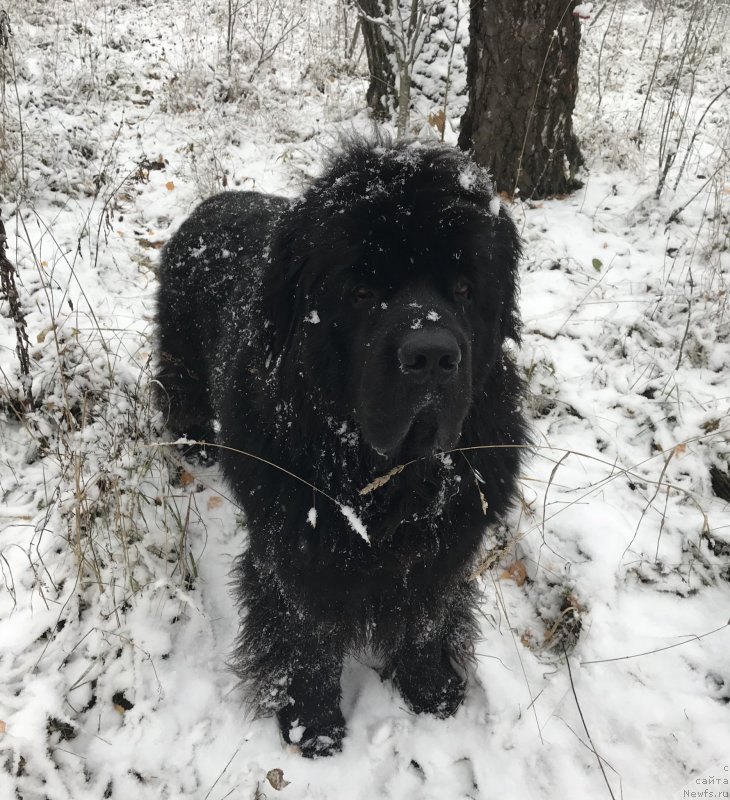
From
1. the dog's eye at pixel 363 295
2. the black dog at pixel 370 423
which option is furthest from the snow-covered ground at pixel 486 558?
the dog's eye at pixel 363 295

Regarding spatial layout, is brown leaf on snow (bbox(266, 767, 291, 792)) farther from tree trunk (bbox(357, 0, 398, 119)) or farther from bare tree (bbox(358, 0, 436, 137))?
tree trunk (bbox(357, 0, 398, 119))

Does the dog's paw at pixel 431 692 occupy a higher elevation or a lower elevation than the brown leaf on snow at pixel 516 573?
lower

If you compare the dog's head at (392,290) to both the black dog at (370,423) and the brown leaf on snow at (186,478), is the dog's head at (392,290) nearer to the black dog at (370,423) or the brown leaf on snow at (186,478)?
the black dog at (370,423)

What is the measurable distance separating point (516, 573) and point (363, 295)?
1540 mm

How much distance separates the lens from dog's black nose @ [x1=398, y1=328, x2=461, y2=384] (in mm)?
1389

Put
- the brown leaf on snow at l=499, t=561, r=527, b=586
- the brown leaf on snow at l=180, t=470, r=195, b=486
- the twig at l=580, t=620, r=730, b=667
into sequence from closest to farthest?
the twig at l=580, t=620, r=730, b=667 → the brown leaf on snow at l=499, t=561, r=527, b=586 → the brown leaf on snow at l=180, t=470, r=195, b=486

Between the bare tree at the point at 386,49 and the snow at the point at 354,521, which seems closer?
the snow at the point at 354,521

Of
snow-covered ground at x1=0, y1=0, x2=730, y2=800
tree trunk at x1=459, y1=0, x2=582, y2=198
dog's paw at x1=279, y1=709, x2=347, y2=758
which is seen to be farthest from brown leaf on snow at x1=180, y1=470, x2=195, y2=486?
tree trunk at x1=459, y1=0, x2=582, y2=198

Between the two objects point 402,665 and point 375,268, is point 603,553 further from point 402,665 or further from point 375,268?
point 375,268

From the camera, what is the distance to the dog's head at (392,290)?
149 cm

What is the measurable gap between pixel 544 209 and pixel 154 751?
434cm

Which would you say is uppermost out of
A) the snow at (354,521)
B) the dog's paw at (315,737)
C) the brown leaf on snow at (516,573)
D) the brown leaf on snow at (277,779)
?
the snow at (354,521)

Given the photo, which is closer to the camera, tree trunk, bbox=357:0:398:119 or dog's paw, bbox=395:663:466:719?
dog's paw, bbox=395:663:466:719

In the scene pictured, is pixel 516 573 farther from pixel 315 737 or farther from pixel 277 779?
pixel 277 779
